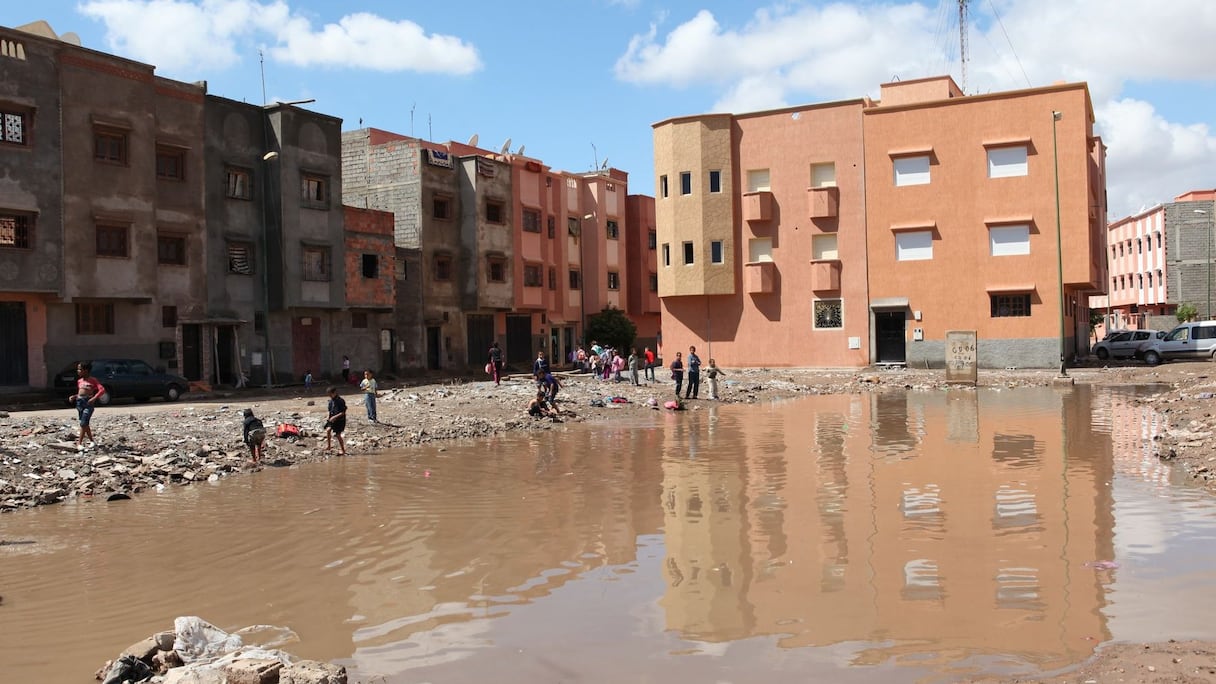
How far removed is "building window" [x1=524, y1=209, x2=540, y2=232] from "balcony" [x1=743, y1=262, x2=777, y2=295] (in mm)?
13607

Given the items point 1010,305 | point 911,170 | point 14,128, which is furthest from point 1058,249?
point 14,128

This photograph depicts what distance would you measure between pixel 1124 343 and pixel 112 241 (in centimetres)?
4179

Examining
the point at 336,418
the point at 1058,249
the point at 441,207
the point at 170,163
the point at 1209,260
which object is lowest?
the point at 336,418

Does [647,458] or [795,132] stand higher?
[795,132]

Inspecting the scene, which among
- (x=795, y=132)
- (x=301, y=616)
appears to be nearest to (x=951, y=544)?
(x=301, y=616)

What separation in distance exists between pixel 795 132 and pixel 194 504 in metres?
37.2

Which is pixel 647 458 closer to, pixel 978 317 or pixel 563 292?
pixel 978 317

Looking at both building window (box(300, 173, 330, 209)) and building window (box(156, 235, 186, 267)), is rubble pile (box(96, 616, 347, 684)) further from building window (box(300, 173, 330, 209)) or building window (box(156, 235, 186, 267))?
building window (box(300, 173, 330, 209))

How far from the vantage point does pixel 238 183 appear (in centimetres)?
3712

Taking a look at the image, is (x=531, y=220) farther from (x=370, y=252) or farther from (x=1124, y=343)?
(x=1124, y=343)

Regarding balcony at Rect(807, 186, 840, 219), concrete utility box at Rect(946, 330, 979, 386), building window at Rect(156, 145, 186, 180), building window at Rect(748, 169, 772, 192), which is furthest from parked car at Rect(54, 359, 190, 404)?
balcony at Rect(807, 186, 840, 219)

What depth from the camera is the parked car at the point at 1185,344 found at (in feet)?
142

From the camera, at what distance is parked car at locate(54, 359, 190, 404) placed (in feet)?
95.7

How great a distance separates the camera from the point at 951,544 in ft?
31.6
